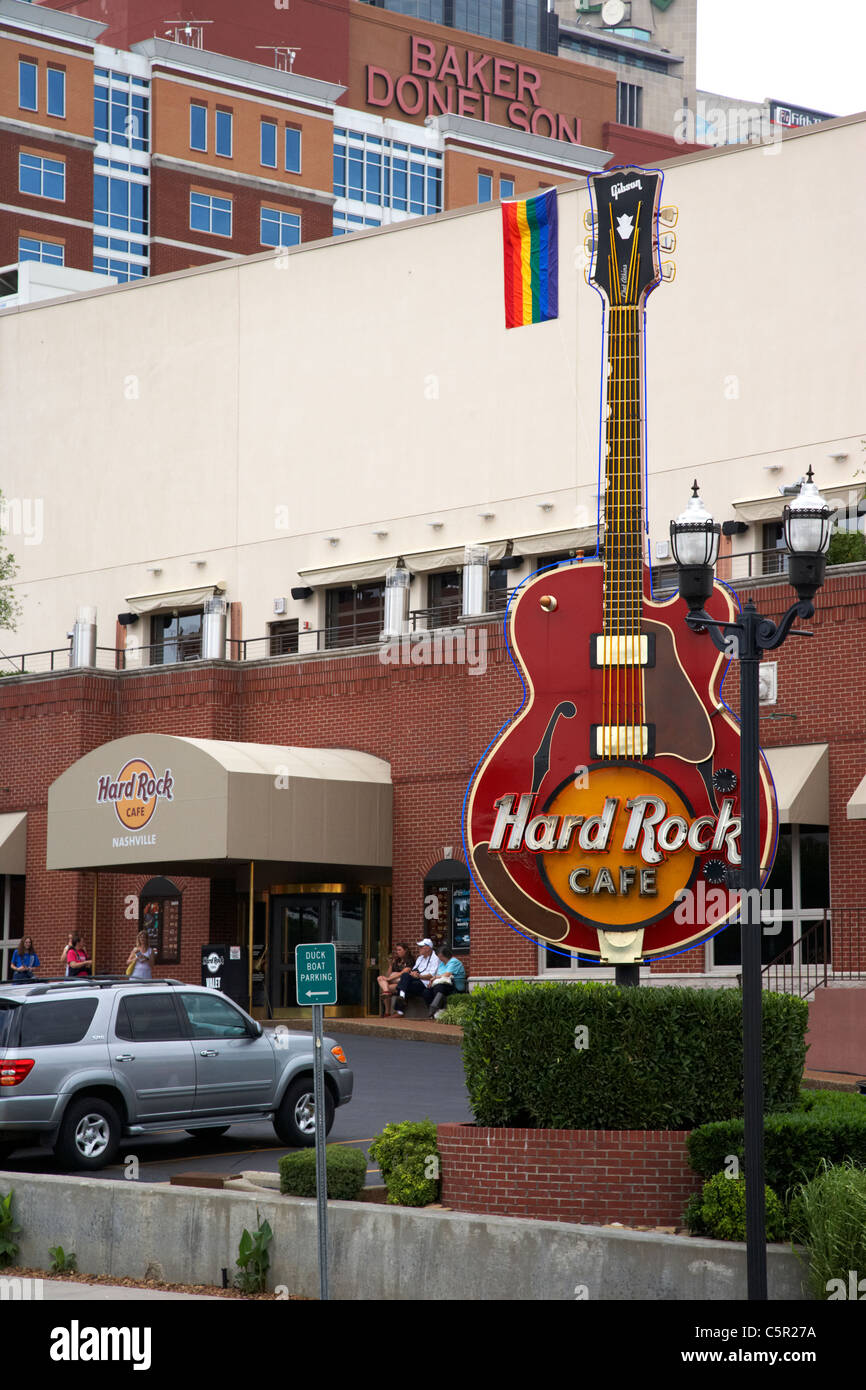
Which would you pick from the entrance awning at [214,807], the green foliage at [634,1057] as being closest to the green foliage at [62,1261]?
the green foliage at [634,1057]

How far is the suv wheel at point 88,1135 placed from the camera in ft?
56.9

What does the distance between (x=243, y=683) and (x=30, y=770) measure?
15.4 feet

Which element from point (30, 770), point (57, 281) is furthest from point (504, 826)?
point (57, 281)

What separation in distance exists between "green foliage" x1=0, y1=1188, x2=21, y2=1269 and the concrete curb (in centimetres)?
7

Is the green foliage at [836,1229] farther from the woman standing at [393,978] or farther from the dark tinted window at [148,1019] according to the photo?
the woman standing at [393,978]

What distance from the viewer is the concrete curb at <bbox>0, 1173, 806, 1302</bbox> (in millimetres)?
12234

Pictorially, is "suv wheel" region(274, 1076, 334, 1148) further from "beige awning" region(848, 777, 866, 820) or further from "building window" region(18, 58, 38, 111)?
"building window" region(18, 58, 38, 111)

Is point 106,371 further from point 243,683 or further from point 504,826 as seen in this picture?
point 504,826

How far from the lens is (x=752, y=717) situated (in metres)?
12.0

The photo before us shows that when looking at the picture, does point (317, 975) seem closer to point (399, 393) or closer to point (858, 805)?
A: point (858, 805)

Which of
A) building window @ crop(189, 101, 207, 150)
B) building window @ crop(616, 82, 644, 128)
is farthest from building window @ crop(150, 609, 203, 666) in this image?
building window @ crop(616, 82, 644, 128)

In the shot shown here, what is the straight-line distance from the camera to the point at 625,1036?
13.6 meters
